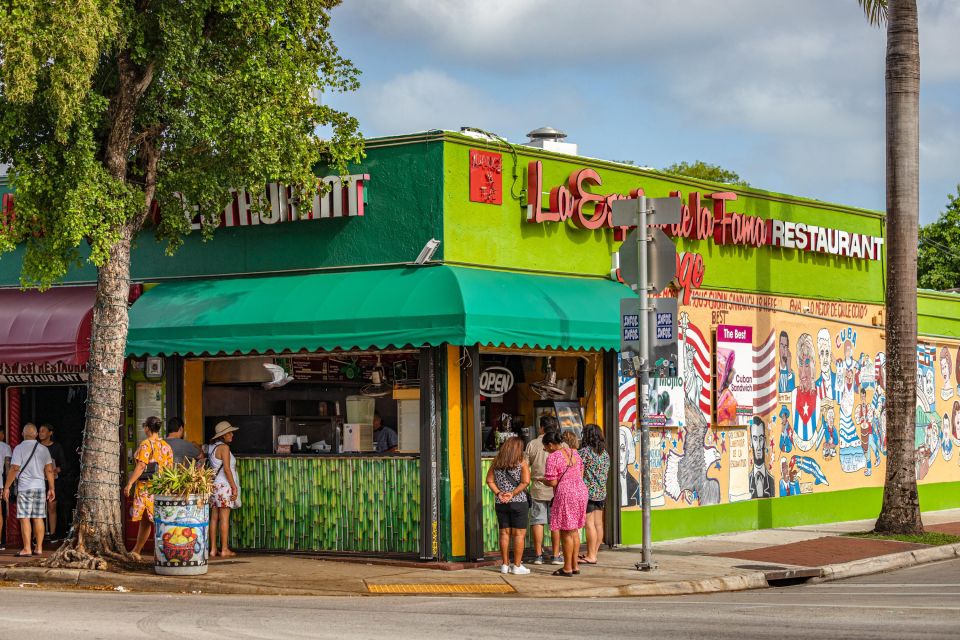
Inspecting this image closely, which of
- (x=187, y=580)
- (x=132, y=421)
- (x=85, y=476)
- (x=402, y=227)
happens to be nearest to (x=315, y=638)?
(x=187, y=580)

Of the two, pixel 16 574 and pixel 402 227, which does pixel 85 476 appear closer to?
pixel 16 574

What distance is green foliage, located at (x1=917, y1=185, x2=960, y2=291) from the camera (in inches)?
2105

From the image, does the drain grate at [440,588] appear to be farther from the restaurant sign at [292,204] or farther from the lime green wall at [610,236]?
the restaurant sign at [292,204]

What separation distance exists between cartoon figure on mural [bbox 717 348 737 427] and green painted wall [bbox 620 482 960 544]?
133 centimetres

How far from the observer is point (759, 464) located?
72.8ft

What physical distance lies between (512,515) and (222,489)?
4.05m

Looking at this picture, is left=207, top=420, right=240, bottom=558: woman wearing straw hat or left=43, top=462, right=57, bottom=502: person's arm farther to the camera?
left=43, top=462, right=57, bottom=502: person's arm

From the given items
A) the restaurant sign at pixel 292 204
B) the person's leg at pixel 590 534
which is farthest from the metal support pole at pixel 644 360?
the restaurant sign at pixel 292 204

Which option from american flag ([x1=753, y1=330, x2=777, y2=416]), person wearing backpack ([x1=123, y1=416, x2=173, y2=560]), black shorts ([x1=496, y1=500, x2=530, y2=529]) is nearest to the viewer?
black shorts ([x1=496, y1=500, x2=530, y2=529])

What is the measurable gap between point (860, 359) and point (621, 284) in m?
7.06

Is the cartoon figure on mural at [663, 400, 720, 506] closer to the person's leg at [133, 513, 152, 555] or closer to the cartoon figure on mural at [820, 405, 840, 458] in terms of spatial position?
the cartoon figure on mural at [820, 405, 840, 458]

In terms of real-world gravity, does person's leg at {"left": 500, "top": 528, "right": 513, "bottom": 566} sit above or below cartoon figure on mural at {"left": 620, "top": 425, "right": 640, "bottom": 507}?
below

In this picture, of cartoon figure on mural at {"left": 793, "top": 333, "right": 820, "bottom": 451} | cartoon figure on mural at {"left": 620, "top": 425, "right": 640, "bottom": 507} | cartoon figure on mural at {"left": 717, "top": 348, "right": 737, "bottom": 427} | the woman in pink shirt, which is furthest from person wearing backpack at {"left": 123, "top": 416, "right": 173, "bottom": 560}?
cartoon figure on mural at {"left": 793, "top": 333, "right": 820, "bottom": 451}

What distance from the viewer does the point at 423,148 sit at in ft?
56.9
